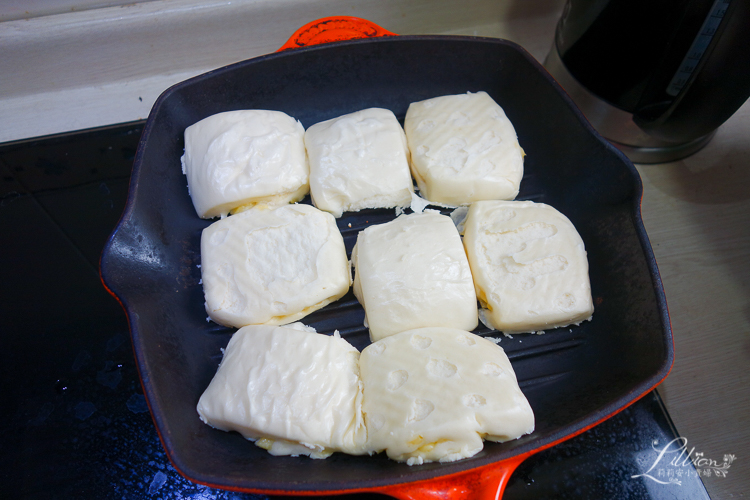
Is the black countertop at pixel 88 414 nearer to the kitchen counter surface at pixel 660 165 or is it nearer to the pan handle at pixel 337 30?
the kitchen counter surface at pixel 660 165

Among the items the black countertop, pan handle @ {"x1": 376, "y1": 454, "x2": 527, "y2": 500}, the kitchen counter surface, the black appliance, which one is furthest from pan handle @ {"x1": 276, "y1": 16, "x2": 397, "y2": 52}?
pan handle @ {"x1": 376, "y1": 454, "x2": 527, "y2": 500}

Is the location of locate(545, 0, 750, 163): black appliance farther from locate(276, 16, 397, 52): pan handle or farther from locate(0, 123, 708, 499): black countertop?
locate(0, 123, 708, 499): black countertop

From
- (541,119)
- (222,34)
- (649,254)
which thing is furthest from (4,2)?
(649,254)

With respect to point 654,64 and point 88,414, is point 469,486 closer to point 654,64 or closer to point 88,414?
point 88,414

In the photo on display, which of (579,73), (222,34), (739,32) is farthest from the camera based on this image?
(222,34)

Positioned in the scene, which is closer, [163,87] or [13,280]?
[13,280]

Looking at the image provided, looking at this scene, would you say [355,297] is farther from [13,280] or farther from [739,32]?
[739,32]
